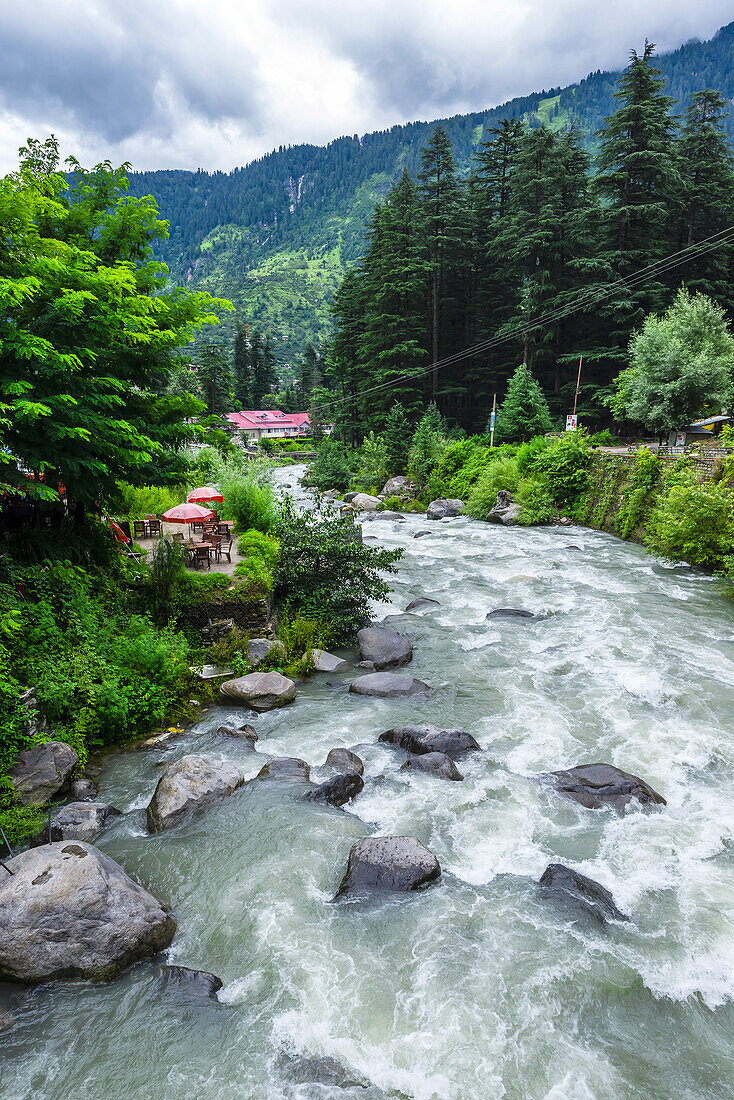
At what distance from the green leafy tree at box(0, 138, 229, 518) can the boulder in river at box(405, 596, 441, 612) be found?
24.2ft

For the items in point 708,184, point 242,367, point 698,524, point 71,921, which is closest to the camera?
point 71,921

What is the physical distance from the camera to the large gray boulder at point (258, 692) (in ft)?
34.3

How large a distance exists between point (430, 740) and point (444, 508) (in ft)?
79.3

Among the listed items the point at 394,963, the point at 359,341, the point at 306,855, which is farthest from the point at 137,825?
the point at 359,341

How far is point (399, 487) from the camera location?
37.5m

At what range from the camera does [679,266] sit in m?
41.1

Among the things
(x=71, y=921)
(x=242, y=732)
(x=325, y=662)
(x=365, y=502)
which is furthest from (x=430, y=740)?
(x=365, y=502)

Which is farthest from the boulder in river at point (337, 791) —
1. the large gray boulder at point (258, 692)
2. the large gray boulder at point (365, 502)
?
the large gray boulder at point (365, 502)

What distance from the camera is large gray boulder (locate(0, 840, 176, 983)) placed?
4988 mm

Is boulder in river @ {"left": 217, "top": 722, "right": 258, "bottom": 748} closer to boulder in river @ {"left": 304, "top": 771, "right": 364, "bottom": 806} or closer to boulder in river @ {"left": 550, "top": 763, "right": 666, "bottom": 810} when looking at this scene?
boulder in river @ {"left": 304, "top": 771, "right": 364, "bottom": 806}

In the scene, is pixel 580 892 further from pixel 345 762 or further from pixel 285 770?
pixel 285 770

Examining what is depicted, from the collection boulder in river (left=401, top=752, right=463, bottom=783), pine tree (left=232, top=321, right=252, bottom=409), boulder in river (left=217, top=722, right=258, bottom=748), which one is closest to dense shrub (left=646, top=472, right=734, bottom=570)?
boulder in river (left=401, top=752, right=463, bottom=783)

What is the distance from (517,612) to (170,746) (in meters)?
9.67

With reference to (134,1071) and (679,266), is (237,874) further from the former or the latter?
(679,266)
